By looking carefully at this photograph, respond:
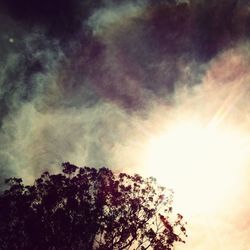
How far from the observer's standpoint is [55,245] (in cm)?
3119

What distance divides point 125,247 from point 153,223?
2988 mm

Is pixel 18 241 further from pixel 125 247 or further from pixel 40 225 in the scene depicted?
pixel 125 247

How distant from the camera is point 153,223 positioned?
106ft

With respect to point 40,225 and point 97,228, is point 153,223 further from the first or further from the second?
point 40,225

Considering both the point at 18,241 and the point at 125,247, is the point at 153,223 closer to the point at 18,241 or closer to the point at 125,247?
the point at 125,247

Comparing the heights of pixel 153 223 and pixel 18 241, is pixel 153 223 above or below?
above

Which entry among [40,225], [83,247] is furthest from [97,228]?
[40,225]

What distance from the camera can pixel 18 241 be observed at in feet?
103

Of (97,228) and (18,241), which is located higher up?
(97,228)

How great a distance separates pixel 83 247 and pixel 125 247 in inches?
142

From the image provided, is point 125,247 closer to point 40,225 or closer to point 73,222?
point 73,222

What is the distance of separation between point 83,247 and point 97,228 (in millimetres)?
1822

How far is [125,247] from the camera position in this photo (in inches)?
1265

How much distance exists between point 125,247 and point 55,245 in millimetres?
5635
